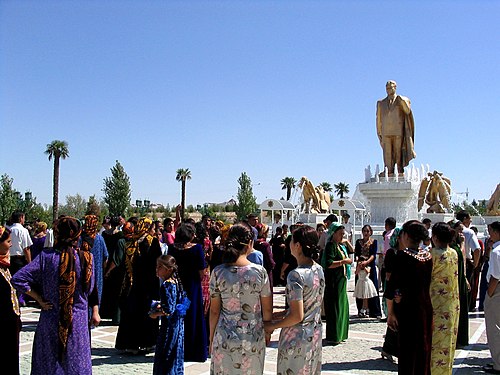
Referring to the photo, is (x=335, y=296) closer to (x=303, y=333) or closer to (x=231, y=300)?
(x=303, y=333)

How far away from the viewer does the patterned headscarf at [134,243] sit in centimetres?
718

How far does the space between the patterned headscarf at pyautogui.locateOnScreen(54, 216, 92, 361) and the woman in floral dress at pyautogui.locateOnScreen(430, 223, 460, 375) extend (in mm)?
3287

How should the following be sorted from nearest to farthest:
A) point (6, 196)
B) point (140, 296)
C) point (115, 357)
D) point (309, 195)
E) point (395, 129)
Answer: point (115, 357) → point (140, 296) → point (395, 129) → point (309, 195) → point (6, 196)

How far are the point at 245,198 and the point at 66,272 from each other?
56.0 meters

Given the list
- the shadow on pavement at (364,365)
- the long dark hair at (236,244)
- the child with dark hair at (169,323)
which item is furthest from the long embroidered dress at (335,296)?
the long dark hair at (236,244)

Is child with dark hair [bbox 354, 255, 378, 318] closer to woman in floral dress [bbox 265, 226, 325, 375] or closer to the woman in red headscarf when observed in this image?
woman in floral dress [bbox 265, 226, 325, 375]

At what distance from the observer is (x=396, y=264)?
5008 mm

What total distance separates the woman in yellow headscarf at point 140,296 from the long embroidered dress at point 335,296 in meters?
2.41

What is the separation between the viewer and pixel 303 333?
4113 millimetres

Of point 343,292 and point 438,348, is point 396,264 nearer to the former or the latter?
point 438,348

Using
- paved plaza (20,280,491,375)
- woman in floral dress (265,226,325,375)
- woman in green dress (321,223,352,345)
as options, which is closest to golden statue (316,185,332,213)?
paved plaza (20,280,491,375)

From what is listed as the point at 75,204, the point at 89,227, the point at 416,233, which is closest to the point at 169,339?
the point at 89,227

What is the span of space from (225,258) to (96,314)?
1.66 m

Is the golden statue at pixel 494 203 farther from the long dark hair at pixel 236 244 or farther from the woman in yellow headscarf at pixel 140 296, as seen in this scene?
the long dark hair at pixel 236 244
